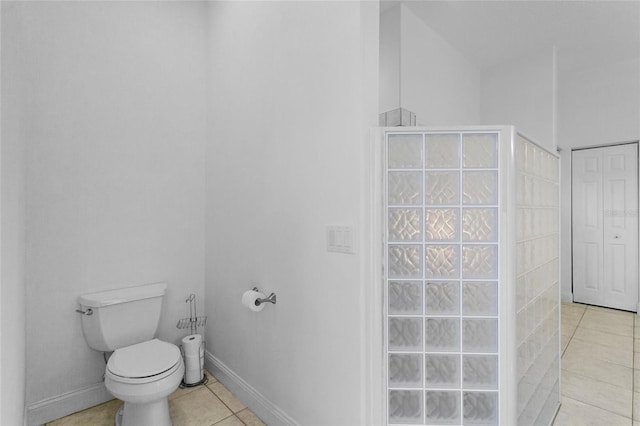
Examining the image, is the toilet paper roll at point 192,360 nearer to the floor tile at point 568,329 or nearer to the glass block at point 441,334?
the glass block at point 441,334

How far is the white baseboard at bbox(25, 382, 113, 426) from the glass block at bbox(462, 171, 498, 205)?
242cm

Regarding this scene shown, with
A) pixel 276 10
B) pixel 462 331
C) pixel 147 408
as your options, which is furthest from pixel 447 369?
pixel 276 10

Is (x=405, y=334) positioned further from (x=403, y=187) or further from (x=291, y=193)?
(x=291, y=193)

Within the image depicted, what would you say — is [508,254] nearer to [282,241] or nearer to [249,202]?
[282,241]

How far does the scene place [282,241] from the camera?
1.81m

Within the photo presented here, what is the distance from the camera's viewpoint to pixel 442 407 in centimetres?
144

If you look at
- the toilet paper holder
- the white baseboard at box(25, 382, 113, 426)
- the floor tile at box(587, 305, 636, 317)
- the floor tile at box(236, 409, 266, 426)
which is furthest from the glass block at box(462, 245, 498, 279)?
the floor tile at box(587, 305, 636, 317)

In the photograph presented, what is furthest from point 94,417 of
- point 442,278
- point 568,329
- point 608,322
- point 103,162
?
point 608,322

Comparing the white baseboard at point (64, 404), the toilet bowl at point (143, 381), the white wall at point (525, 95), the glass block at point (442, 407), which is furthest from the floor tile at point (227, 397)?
the white wall at point (525, 95)

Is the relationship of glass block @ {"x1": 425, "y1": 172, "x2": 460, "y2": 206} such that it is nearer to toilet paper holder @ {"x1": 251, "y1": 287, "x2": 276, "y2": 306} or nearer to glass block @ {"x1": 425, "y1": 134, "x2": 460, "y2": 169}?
glass block @ {"x1": 425, "y1": 134, "x2": 460, "y2": 169}

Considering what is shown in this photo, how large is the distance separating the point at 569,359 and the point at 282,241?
269cm

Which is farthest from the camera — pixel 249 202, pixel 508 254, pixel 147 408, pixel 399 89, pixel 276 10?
pixel 399 89

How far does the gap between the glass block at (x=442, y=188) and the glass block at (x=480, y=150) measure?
0.08 metres

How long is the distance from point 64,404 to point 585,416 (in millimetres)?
3125
